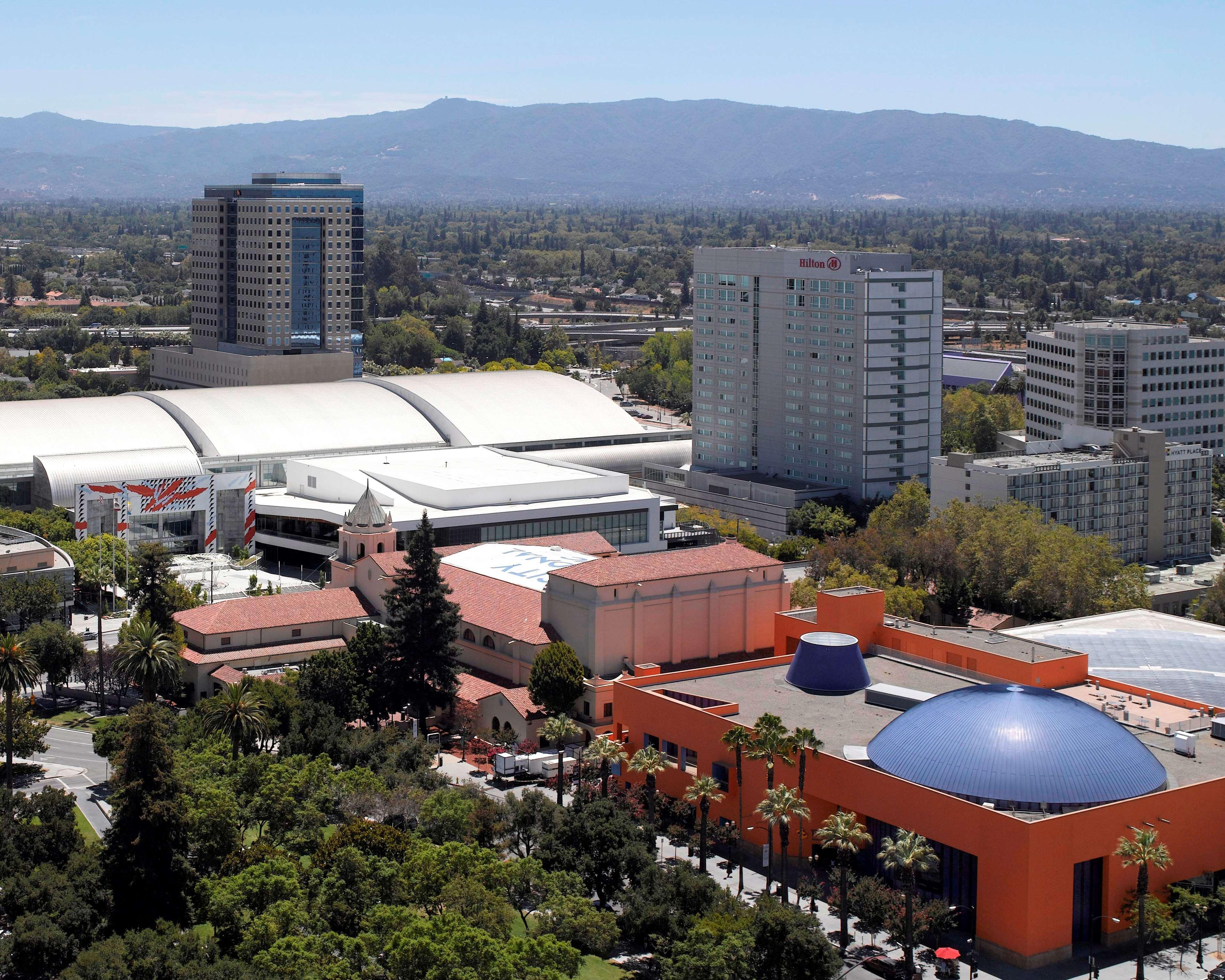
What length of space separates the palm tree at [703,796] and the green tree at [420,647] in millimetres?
17845

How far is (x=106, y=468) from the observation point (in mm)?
113812

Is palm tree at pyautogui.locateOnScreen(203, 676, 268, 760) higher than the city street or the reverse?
higher

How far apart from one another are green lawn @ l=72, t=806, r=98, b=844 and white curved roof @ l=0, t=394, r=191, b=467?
189 feet

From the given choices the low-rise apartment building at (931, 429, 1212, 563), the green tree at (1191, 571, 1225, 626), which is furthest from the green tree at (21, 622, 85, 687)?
the green tree at (1191, 571, 1225, 626)

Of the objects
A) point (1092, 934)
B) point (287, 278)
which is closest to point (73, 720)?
point (1092, 934)

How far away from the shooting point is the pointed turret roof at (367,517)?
298ft

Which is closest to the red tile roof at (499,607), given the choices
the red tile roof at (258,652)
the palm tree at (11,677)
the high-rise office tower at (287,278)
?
the red tile roof at (258,652)

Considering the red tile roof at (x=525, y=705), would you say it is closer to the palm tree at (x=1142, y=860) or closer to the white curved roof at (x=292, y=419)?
the palm tree at (x=1142, y=860)

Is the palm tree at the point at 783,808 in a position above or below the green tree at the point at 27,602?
below

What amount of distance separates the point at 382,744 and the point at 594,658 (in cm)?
1215

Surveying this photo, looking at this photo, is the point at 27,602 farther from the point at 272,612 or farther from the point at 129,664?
Result: the point at 129,664

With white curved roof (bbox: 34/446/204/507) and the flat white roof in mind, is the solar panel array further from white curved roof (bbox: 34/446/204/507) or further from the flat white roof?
white curved roof (bbox: 34/446/204/507)

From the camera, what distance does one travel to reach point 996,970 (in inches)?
2083

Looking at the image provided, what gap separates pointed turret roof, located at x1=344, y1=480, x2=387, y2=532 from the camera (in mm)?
90750
